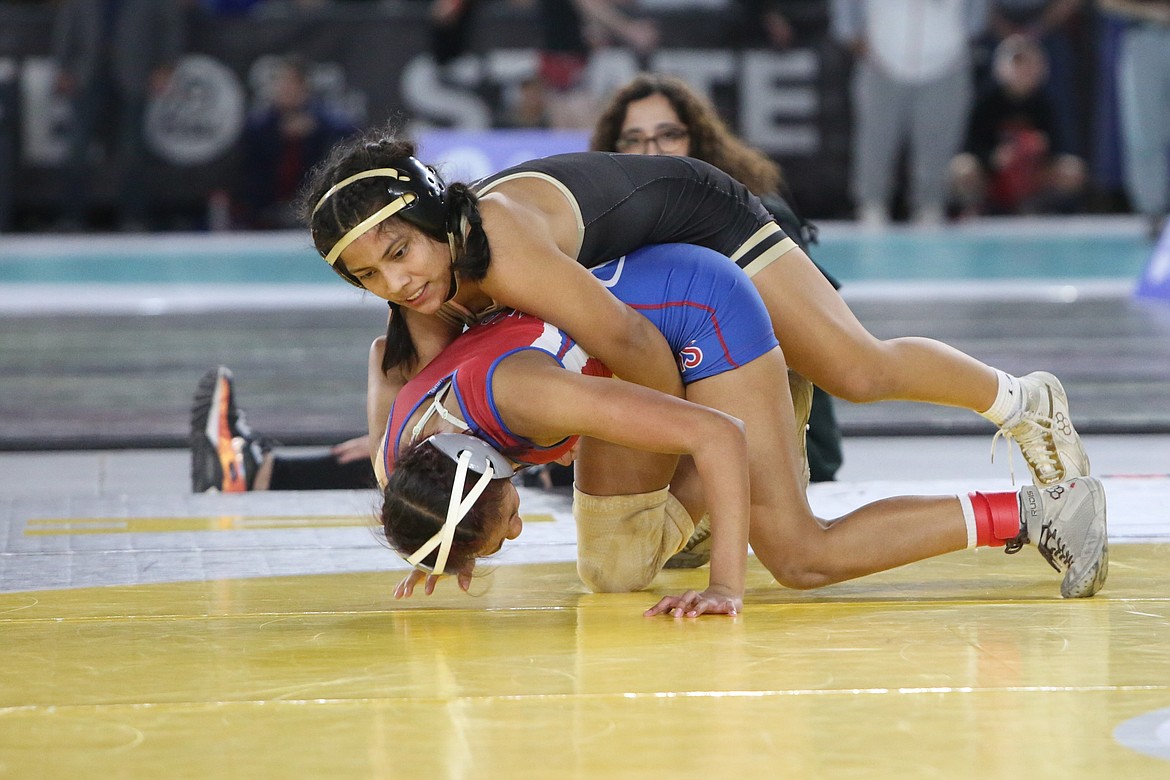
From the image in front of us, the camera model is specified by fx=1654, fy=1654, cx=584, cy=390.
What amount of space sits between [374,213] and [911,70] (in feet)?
32.4

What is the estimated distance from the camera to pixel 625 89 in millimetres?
4664

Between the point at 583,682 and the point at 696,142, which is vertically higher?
the point at 696,142

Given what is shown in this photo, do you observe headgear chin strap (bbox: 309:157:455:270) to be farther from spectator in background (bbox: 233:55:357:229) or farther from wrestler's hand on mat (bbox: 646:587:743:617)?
spectator in background (bbox: 233:55:357:229)

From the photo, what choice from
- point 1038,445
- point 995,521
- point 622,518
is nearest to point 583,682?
point 622,518

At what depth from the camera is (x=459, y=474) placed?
286 centimetres

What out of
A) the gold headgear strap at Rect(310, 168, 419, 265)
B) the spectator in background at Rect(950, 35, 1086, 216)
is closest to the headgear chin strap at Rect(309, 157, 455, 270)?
the gold headgear strap at Rect(310, 168, 419, 265)

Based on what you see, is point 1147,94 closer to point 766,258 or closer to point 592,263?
point 766,258

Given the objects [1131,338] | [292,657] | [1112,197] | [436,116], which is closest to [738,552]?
[292,657]

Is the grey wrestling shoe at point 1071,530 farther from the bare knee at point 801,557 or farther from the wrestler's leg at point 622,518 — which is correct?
the wrestler's leg at point 622,518

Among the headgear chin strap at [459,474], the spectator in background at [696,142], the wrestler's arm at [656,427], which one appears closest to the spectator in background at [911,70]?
the spectator in background at [696,142]

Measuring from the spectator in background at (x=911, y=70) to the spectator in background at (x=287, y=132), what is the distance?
3.91 m

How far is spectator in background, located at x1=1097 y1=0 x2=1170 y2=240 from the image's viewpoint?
1086cm

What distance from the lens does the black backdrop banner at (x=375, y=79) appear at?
1269cm

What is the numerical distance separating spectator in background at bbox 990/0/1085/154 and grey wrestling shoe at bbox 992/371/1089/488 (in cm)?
986
